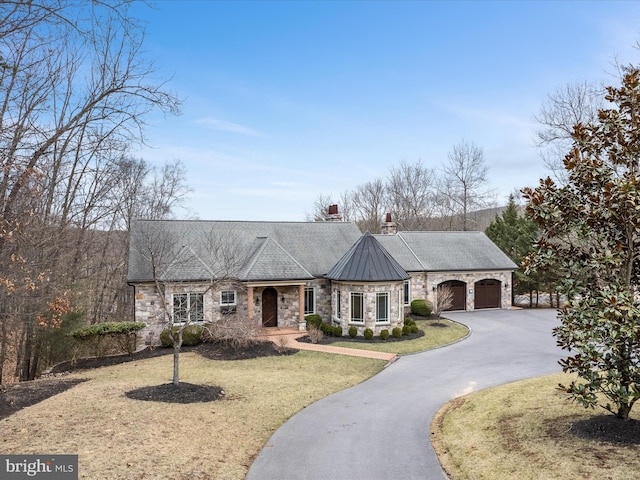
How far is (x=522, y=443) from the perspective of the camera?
800 centimetres

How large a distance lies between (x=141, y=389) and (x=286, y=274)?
1091cm

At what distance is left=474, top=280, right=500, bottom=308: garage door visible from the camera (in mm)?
28920

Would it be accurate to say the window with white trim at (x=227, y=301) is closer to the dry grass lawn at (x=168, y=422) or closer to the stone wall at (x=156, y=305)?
the stone wall at (x=156, y=305)

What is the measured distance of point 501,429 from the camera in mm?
8938

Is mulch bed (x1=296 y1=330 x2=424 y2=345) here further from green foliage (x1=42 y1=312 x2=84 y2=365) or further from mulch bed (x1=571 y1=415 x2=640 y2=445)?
mulch bed (x1=571 y1=415 x2=640 y2=445)

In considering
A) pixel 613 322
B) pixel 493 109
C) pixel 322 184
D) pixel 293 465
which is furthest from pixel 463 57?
pixel 322 184

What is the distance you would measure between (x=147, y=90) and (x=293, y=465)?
24.4ft

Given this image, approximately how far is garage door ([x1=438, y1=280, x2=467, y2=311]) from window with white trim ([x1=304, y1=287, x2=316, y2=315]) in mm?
9477

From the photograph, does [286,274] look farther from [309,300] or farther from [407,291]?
[407,291]

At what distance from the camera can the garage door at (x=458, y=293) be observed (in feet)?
93.1

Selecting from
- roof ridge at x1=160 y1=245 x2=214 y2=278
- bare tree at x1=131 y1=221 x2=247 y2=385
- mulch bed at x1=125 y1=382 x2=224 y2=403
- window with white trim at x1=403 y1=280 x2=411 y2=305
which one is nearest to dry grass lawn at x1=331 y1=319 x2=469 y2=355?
window with white trim at x1=403 y1=280 x2=411 y2=305

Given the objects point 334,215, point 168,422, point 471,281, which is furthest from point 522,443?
point 334,215

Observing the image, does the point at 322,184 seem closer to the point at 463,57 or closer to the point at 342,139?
the point at 342,139

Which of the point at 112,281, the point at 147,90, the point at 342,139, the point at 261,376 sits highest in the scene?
the point at 342,139
